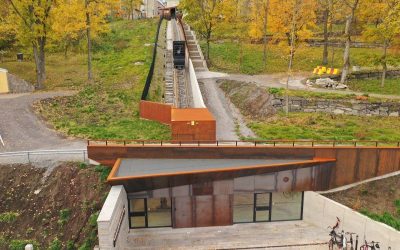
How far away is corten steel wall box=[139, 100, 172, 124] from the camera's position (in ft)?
86.7

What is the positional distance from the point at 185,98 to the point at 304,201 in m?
16.9

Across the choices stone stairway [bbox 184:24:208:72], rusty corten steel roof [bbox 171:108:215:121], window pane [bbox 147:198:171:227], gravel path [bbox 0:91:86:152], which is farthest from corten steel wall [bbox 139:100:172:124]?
stone stairway [bbox 184:24:208:72]

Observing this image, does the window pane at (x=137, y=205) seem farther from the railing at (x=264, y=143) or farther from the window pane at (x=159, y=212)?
the railing at (x=264, y=143)

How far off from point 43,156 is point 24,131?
497 centimetres

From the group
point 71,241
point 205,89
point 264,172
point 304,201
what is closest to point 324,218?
point 304,201

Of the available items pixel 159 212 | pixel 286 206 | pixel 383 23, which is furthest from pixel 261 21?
pixel 159 212

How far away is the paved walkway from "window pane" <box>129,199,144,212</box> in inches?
42.7

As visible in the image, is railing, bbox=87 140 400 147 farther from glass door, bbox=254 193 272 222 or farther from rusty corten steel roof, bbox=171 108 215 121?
glass door, bbox=254 193 272 222

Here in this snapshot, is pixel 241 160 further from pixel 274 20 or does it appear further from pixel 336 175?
pixel 274 20

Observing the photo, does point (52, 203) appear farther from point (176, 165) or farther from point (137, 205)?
point (176, 165)

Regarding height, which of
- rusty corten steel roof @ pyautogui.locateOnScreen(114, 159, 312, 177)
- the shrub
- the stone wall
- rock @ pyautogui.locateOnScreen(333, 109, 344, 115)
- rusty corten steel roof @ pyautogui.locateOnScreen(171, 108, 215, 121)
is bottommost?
the shrub

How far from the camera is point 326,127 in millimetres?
25344

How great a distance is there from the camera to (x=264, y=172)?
1966 centimetres

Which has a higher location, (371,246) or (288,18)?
(288,18)
